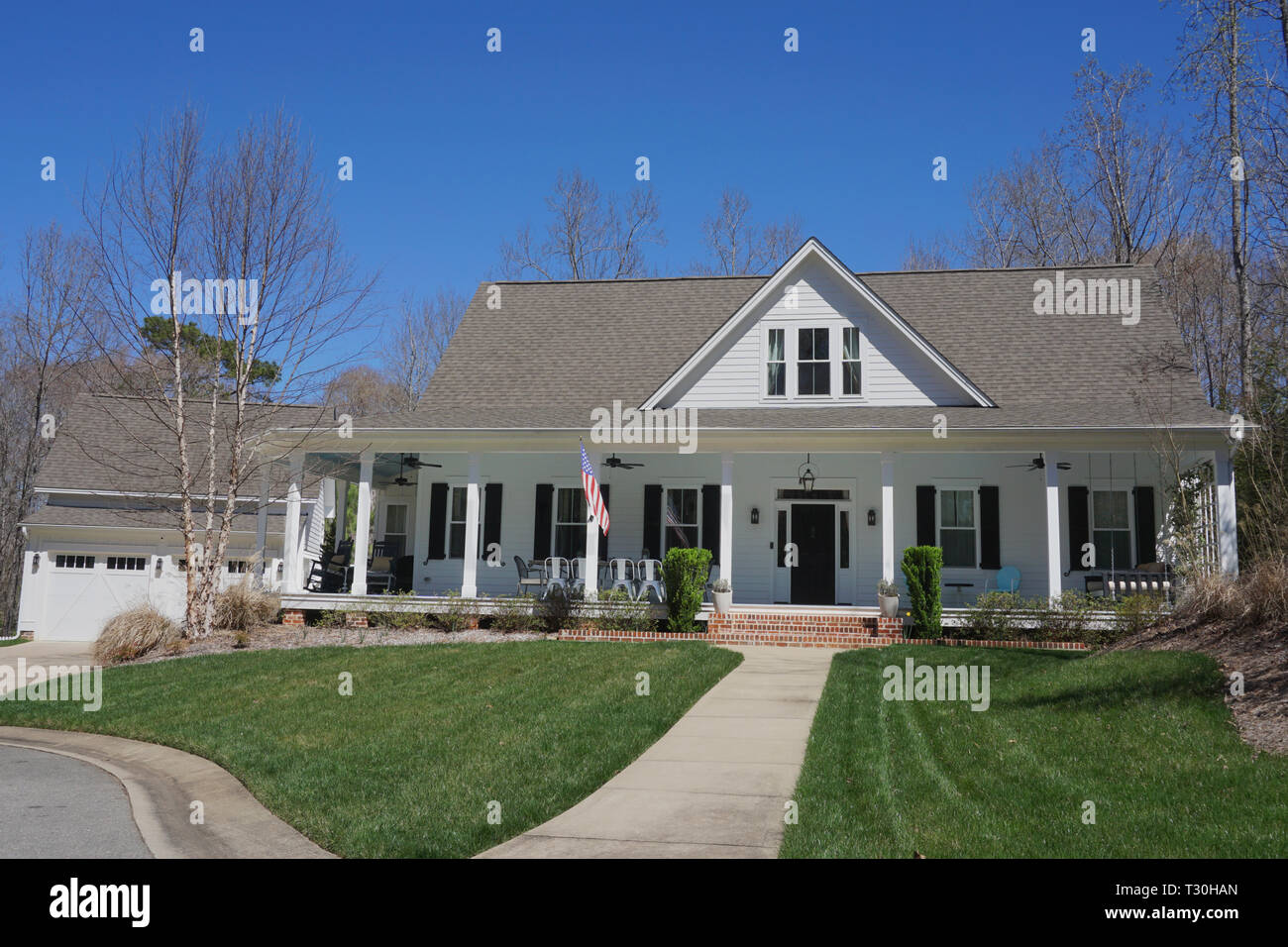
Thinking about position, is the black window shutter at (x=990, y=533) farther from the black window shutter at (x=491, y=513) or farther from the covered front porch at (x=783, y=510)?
the black window shutter at (x=491, y=513)

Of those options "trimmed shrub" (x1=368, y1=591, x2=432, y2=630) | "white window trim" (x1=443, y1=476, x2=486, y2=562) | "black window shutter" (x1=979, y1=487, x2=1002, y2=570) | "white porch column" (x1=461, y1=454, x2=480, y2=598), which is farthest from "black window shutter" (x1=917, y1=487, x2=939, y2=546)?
"trimmed shrub" (x1=368, y1=591, x2=432, y2=630)

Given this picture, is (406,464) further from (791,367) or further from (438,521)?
(791,367)

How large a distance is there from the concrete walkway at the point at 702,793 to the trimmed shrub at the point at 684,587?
→ 5.13m

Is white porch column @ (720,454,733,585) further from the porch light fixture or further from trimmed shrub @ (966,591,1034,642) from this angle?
trimmed shrub @ (966,591,1034,642)

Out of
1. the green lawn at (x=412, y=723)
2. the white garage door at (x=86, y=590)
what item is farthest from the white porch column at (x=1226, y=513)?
the white garage door at (x=86, y=590)

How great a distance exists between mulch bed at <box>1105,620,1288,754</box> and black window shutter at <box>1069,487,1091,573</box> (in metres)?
4.98

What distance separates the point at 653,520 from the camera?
1941cm

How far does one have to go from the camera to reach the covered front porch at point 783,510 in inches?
666

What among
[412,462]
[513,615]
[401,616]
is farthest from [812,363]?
[401,616]

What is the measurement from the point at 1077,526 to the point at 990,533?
1.54m

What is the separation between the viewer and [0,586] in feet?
99.5
